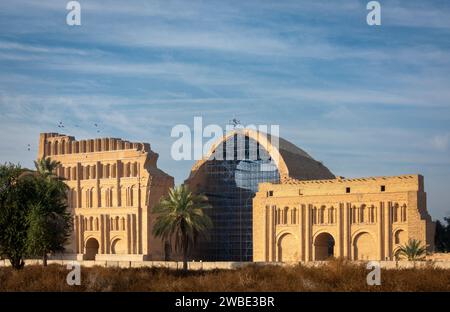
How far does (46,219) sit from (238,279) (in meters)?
21.1

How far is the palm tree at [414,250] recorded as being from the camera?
69938mm

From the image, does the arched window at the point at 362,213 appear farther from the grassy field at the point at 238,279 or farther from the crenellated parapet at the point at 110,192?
the grassy field at the point at 238,279

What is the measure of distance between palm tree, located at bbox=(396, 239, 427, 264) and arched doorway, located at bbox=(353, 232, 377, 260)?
5745 millimetres

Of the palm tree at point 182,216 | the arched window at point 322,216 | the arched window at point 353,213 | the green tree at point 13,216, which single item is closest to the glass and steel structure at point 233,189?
the arched window at point 322,216

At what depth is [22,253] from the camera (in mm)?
65688

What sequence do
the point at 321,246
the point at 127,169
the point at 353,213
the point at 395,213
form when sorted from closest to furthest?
the point at 395,213
the point at 353,213
the point at 321,246
the point at 127,169

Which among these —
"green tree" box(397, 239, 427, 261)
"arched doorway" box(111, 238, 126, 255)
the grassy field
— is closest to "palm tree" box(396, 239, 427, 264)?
"green tree" box(397, 239, 427, 261)

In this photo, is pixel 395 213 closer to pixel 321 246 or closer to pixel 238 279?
pixel 321 246

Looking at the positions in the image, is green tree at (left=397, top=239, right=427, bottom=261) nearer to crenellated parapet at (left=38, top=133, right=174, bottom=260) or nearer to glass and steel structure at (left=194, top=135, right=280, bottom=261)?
glass and steel structure at (left=194, top=135, right=280, bottom=261)

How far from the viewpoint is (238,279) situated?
51844mm

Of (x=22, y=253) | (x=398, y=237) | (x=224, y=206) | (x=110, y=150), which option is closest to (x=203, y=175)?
(x=224, y=206)

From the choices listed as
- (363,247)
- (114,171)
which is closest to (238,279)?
(363,247)
